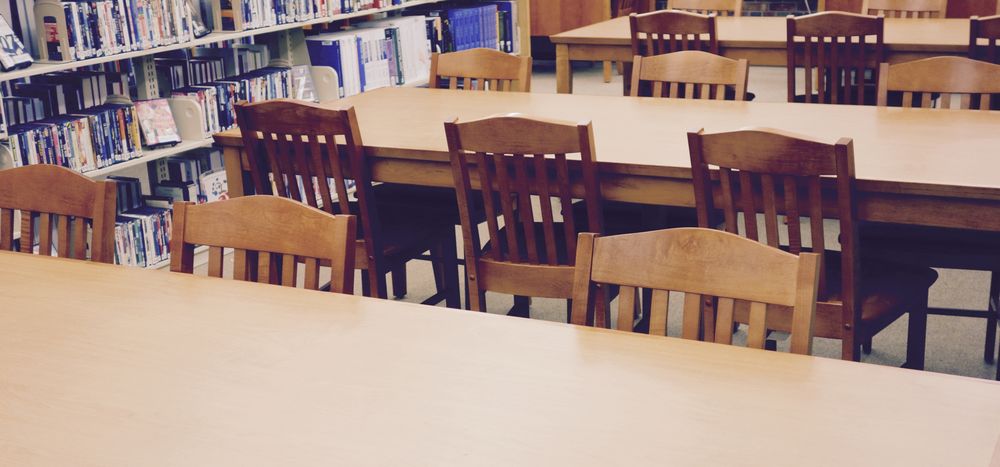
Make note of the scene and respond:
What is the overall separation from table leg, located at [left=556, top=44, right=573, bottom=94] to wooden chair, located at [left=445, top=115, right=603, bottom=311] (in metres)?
2.05

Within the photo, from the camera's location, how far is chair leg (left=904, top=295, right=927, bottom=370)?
2.56m

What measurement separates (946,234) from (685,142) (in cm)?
73

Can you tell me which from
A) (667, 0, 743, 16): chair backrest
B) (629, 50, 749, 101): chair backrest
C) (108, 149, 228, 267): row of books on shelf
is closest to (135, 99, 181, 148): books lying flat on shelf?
(108, 149, 228, 267): row of books on shelf

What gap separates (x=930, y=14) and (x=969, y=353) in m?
2.37

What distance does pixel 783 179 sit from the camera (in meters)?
2.20

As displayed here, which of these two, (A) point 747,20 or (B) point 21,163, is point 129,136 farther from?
(A) point 747,20

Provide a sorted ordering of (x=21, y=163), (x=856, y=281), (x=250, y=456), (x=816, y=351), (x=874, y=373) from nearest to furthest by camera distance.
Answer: (x=250, y=456) → (x=874, y=373) → (x=856, y=281) → (x=816, y=351) → (x=21, y=163)

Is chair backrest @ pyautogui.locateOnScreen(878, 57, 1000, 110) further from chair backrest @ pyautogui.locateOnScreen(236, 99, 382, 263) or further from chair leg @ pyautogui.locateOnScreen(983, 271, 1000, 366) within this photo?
chair backrest @ pyautogui.locateOnScreen(236, 99, 382, 263)

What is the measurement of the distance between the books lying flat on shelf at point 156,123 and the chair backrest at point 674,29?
1.82 metres

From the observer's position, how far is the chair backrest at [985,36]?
3.69m

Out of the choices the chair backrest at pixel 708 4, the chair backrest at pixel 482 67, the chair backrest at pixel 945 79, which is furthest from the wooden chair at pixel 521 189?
the chair backrest at pixel 708 4

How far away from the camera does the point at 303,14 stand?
452 cm

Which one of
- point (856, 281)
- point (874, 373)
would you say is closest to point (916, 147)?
point (856, 281)

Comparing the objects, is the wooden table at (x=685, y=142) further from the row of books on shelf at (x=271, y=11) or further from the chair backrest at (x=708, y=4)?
the chair backrest at (x=708, y=4)
